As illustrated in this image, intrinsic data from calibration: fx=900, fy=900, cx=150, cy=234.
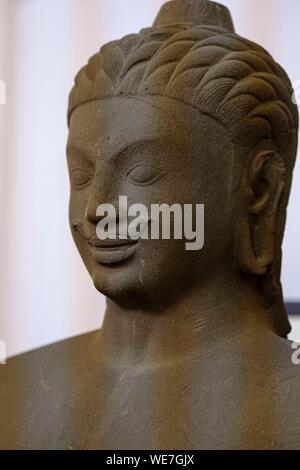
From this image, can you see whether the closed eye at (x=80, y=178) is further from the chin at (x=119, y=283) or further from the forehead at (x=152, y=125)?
the chin at (x=119, y=283)

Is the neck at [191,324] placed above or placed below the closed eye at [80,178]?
below

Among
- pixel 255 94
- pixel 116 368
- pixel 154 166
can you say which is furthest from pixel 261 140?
pixel 116 368

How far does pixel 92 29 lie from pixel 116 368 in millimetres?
687

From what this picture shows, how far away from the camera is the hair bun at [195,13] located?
1854 millimetres

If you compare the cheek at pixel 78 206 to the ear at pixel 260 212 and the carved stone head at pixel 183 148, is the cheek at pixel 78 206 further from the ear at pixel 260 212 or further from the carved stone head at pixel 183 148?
the ear at pixel 260 212

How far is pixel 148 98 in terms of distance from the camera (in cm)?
171

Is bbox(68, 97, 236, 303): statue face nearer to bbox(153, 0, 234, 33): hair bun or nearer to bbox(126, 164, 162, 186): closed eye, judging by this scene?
bbox(126, 164, 162, 186): closed eye

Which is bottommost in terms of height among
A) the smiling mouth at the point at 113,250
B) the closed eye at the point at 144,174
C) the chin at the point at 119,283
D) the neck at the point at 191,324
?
the neck at the point at 191,324

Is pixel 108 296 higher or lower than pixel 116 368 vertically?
higher

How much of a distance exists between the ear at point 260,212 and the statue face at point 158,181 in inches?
1.5

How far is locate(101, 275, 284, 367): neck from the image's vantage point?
5.70ft

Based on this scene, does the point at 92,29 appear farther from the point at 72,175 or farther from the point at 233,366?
the point at 233,366

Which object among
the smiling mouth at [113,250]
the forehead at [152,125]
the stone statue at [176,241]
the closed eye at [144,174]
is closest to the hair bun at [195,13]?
the stone statue at [176,241]

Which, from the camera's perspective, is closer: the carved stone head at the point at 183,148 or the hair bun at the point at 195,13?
the carved stone head at the point at 183,148
